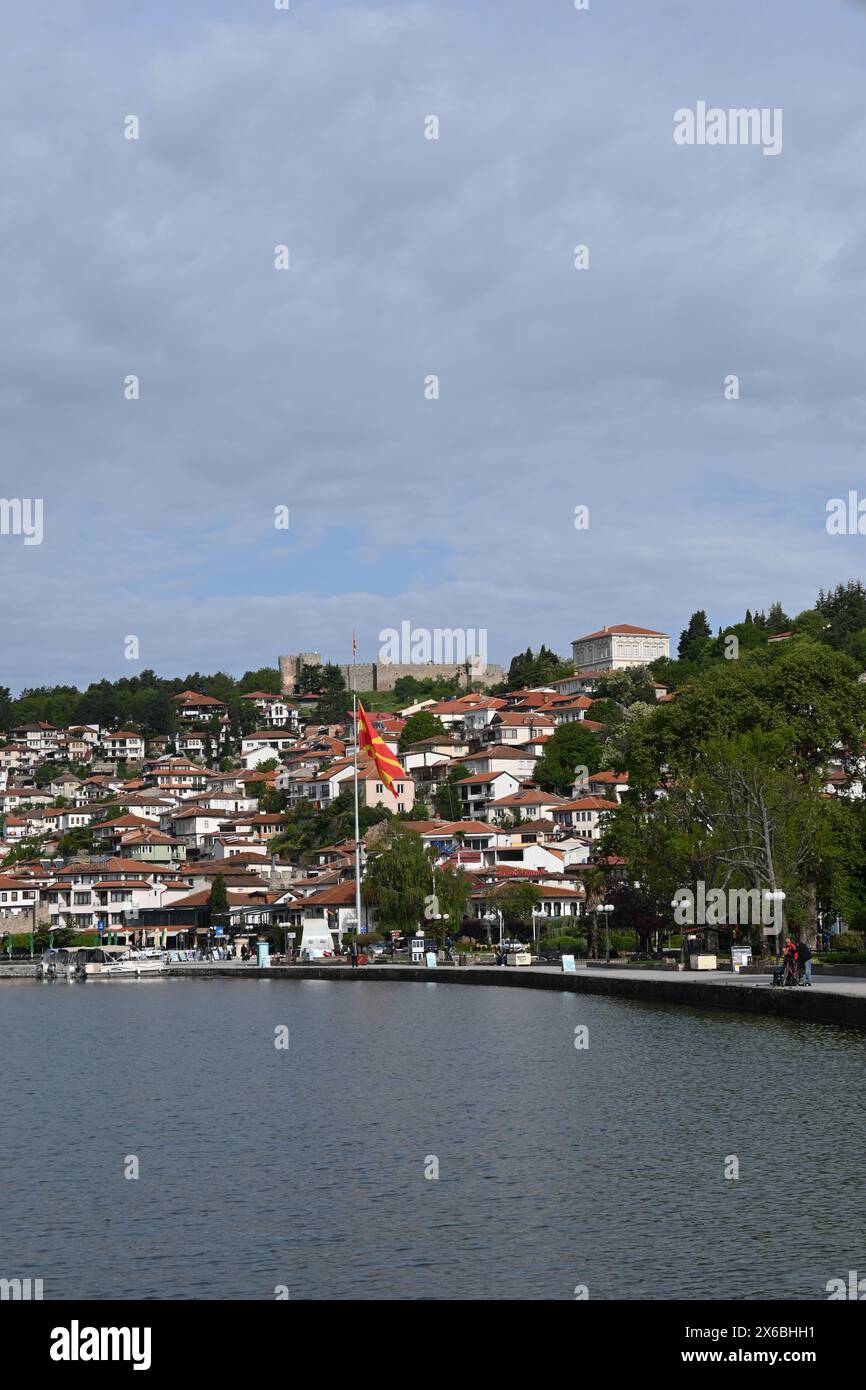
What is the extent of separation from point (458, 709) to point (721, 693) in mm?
123089

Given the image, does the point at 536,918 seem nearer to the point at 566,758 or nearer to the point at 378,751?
the point at 378,751

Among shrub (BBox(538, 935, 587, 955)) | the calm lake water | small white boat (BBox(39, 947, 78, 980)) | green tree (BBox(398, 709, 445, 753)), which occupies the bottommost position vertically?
small white boat (BBox(39, 947, 78, 980))

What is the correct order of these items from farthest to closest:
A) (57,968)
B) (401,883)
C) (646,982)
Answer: (57,968) < (401,883) < (646,982)

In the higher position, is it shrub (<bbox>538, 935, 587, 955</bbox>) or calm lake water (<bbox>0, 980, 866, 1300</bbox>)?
shrub (<bbox>538, 935, 587, 955</bbox>)

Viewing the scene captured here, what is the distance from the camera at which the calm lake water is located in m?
19.4

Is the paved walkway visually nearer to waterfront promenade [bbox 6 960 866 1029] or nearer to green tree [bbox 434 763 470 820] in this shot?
waterfront promenade [bbox 6 960 866 1029]

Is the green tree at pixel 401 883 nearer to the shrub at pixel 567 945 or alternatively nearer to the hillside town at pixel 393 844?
the hillside town at pixel 393 844

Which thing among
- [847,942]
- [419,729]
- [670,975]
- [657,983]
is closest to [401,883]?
[847,942]

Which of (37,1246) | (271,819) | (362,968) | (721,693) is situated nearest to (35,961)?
(271,819)

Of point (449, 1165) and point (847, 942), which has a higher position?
point (847, 942)

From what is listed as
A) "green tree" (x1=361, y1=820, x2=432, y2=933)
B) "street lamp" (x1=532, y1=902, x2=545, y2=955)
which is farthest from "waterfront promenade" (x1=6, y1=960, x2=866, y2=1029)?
"street lamp" (x1=532, y1=902, x2=545, y2=955)

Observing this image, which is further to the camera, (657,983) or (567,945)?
(567,945)

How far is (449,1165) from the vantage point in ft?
85.4

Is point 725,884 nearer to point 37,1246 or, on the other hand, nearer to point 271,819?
point 37,1246
